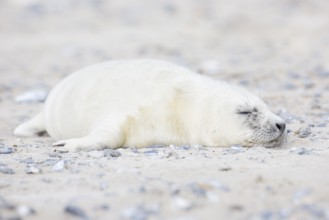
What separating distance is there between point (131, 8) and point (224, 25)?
280 cm

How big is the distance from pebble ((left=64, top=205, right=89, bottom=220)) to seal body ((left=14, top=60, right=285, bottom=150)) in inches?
65.9

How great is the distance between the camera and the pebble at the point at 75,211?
312 centimetres

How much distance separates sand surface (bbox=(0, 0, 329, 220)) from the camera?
3.27m

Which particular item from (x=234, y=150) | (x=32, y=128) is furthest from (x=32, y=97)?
(x=234, y=150)

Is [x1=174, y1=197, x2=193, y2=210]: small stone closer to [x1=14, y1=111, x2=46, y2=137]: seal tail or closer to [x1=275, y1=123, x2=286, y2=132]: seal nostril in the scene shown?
[x1=275, y1=123, x2=286, y2=132]: seal nostril

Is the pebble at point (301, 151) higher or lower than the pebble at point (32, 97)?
higher

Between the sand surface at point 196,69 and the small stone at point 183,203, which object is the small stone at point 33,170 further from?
the small stone at point 183,203

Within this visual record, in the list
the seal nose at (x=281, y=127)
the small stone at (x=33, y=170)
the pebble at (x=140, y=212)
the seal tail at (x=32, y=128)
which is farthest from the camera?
the seal tail at (x=32, y=128)

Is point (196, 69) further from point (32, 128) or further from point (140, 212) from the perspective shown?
point (140, 212)

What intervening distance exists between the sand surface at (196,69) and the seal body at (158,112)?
198 mm

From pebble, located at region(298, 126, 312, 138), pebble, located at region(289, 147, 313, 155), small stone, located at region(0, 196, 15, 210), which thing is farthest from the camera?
pebble, located at region(298, 126, 312, 138)

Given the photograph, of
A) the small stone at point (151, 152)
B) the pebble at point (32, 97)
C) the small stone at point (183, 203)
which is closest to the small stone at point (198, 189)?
the small stone at point (183, 203)

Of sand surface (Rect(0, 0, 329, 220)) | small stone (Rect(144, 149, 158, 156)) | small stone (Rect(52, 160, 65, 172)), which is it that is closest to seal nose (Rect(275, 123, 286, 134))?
sand surface (Rect(0, 0, 329, 220))

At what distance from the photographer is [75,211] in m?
3.13
